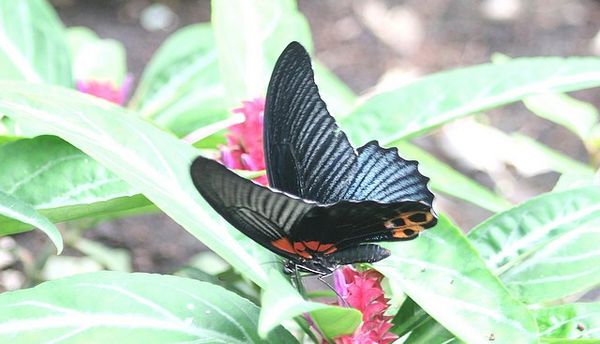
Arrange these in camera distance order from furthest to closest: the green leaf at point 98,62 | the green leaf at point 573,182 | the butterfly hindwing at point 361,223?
the green leaf at point 98,62
the green leaf at point 573,182
the butterfly hindwing at point 361,223

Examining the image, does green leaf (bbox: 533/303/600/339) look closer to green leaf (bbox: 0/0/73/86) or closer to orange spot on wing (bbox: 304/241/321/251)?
orange spot on wing (bbox: 304/241/321/251)

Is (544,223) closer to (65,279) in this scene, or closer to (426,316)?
(426,316)

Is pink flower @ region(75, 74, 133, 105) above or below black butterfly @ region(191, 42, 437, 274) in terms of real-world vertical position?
below

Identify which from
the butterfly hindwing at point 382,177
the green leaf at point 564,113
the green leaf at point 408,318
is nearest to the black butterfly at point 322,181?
the butterfly hindwing at point 382,177

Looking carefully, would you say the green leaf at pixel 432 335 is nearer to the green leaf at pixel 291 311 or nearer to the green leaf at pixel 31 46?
the green leaf at pixel 291 311

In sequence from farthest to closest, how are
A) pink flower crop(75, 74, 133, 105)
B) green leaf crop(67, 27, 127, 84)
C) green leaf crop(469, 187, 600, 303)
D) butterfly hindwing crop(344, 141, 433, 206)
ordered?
green leaf crop(67, 27, 127, 84) → pink flower crop(75, 74, 133, 105) → green leaf crop(469, 187, 600, 303) → butterfly hindwing crop(344, 141, 433, 206)

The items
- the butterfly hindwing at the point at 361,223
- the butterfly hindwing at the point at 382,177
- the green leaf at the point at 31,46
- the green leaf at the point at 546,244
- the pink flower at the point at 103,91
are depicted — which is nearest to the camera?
the butterfly hindwing at the point at 361,223

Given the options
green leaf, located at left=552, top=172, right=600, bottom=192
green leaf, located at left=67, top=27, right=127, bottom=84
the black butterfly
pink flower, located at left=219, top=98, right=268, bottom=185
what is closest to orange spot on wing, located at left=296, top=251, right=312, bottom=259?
the black butterfly
